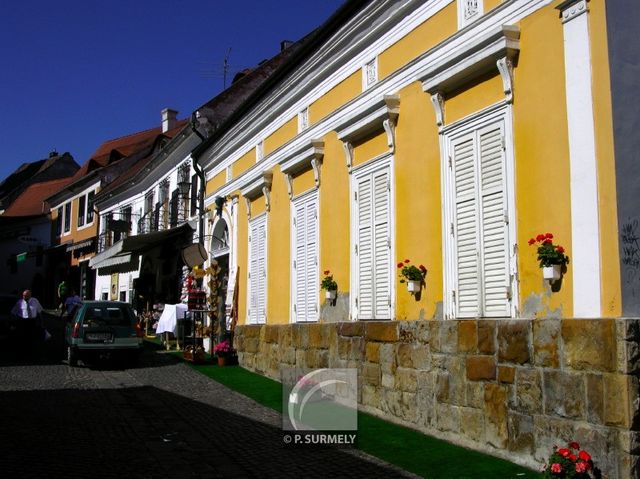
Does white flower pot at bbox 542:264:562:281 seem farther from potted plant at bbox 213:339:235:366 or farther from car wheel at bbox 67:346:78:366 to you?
car wheel at bbox 67:346:78:366

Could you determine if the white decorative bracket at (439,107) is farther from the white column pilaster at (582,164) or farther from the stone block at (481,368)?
the stone block at (481,368)

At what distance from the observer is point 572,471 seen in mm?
5770

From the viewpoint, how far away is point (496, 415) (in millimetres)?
7402

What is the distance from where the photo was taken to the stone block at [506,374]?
7180 mm

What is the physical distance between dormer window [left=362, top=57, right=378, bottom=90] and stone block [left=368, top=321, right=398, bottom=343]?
374 centimetres

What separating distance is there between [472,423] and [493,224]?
2.27 meters

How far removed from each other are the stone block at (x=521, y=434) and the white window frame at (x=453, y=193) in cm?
108

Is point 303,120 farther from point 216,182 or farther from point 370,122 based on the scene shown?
point 216,182

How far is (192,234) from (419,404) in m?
14.1

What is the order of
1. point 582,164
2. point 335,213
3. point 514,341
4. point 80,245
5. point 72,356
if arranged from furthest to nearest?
point 80,245 → point 72,356 → point 335,213 → point 514,341 → point 582,164

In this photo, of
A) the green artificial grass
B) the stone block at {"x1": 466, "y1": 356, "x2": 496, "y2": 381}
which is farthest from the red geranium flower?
the stone block at {"x1": 466, "y1": 356, "x2": 496, "y2": 381}

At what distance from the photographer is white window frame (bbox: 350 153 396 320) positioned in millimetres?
9969

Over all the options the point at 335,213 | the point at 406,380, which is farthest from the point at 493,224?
the point at 335,213

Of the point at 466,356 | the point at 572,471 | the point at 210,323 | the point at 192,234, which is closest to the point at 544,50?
the point at 466,356
